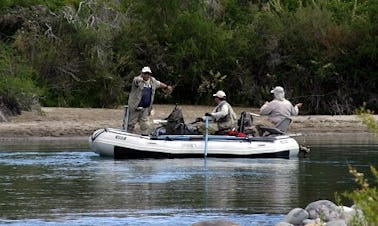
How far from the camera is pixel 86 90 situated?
118 ft

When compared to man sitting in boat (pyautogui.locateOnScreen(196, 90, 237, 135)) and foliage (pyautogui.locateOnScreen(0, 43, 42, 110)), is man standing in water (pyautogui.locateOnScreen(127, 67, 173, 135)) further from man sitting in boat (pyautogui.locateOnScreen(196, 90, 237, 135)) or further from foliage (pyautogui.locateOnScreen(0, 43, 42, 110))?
foliage (pyautogui.locateOnScreen(0, 43, 42, 110))

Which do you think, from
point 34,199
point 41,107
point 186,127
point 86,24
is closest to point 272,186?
point 34,199

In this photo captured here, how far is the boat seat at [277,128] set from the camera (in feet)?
76.5

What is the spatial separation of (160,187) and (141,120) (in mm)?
6421

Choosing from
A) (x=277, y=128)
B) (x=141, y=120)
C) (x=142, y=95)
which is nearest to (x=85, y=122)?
(x=141, y=120)

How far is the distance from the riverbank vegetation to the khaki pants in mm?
10740

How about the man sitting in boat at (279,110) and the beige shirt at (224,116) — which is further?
the man sitting in boat at (279,110)

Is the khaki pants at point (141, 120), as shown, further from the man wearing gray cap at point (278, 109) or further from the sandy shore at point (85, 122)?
the sandy shore at point (85, 122)

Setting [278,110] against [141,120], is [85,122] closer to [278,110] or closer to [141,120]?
[141,120]

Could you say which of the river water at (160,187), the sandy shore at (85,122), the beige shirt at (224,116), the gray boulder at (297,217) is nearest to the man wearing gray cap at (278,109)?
the beige shirt at (224,116)

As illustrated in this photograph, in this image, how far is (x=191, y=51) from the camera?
38188 millimetres

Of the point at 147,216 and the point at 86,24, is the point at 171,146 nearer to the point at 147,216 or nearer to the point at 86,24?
the point at 147,216

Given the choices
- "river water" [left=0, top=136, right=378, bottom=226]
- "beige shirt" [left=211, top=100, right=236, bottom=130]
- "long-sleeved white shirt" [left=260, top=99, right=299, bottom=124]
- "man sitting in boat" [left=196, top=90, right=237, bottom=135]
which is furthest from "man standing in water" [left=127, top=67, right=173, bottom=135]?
"long-sleeved white shirt" [left=260, top=99, right=299, bottom=124]

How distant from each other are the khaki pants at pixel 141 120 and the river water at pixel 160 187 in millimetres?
1070
